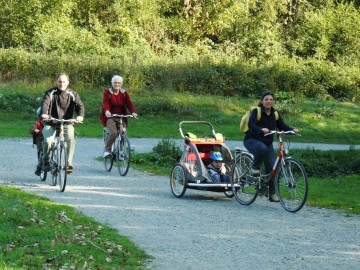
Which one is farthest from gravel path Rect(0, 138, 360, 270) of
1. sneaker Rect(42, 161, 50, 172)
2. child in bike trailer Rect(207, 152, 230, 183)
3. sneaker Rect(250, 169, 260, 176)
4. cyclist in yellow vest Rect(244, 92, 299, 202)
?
cyclist in yellow vest Rect(244, 92, 299, 202)

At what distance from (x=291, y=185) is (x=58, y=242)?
14.4 ft

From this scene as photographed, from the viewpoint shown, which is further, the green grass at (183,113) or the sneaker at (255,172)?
the green grass at (183,113)

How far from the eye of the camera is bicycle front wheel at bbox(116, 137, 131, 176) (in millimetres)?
17350

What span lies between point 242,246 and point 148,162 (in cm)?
1035

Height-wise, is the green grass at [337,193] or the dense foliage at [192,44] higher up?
the dense foliage at [192,44]

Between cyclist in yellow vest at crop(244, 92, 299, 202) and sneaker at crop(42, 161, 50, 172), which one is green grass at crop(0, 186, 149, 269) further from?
sneaker at crop(42, 161, 50, 172)

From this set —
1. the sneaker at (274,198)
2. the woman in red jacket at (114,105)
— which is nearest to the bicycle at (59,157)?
the woman in red jacket at (114,105)

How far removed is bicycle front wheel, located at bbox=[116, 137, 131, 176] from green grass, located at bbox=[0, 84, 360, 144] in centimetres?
1028

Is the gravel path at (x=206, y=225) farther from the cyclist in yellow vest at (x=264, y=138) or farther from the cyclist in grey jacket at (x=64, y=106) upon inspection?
the cyclist in grey jacket at (x=64, y=106)

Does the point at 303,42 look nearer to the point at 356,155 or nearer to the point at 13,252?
the point at 356,155

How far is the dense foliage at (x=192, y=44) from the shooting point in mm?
39250

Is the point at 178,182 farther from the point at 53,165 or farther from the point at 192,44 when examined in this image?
the point at 192,44

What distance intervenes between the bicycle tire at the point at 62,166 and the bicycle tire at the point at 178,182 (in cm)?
181

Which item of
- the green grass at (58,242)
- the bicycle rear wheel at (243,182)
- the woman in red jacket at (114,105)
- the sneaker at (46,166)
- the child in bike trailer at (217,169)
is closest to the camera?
the green grass at (58,242)
